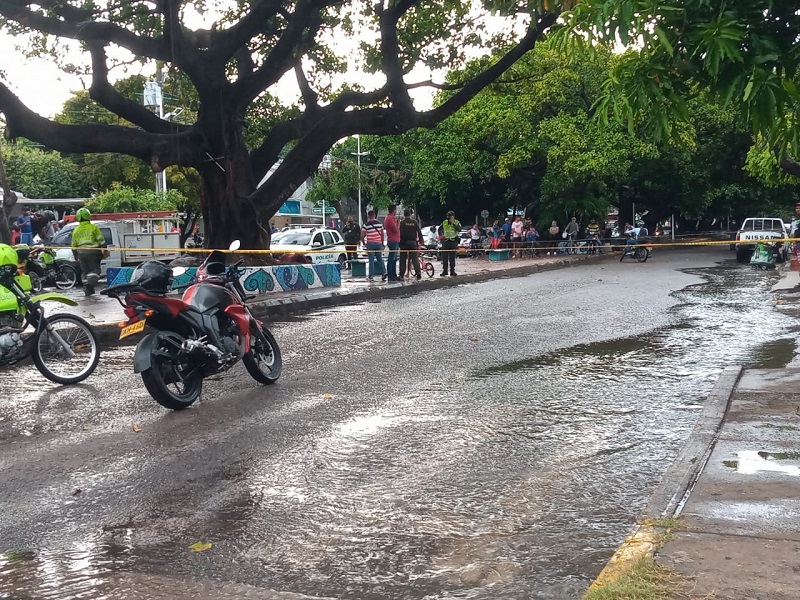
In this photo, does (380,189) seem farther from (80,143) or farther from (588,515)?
(588,515)

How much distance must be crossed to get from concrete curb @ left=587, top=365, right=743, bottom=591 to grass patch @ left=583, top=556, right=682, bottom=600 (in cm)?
6

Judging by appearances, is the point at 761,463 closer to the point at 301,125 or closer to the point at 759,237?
the point at 301,125

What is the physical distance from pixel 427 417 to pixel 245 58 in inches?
640

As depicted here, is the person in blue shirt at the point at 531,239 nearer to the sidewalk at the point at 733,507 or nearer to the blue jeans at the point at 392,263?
the blue jeans at the point at 392,263

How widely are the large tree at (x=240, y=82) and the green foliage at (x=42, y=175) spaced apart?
3493cm

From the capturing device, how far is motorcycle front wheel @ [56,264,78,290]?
72.1 feet

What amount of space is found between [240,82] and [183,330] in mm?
13009

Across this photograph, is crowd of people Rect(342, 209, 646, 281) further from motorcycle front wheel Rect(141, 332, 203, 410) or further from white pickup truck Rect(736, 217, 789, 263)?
motorcycle front wheel Rect(141, 332, 203, 410)

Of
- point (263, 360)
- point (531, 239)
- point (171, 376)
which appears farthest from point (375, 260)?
point (171, 376)

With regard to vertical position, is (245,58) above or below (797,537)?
above

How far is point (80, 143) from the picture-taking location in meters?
17.4

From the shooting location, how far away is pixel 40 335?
28.4ft

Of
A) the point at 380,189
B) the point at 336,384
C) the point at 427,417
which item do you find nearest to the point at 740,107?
the point at 427,417

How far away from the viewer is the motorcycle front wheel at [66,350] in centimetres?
872
